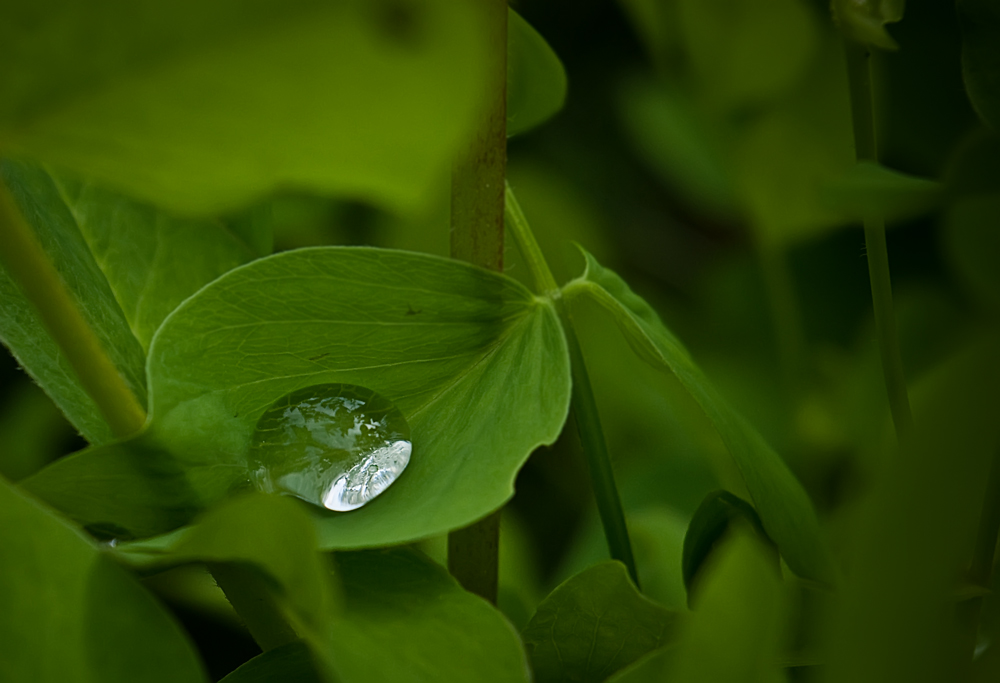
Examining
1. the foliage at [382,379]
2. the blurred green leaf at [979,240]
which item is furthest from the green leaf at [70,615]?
the blurred green leaf at [979,240]

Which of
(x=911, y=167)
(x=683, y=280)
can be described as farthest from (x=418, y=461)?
(x=683, y=280)

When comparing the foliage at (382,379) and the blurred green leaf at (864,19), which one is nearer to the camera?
the foliage at (382,379)

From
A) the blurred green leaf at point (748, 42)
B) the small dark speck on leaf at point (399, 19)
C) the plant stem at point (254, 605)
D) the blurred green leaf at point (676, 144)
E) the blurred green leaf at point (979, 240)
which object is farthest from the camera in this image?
the blurred green leaf at point (676, 144)

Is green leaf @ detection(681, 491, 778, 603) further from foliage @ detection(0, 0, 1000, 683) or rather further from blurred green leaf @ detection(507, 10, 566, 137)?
blurred green leaf @ detection(507, 10, 566, 137)

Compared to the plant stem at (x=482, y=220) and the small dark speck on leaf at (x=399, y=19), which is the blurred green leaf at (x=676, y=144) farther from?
the small dark speck on leaf at (x=399, y=19)

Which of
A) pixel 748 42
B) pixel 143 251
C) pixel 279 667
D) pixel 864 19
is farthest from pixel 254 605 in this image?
pixel 748 42

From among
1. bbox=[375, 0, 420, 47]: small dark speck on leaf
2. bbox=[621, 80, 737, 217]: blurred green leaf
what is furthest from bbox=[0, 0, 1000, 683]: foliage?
bbox=[621, 80, 737, 217]: blurred green leaf

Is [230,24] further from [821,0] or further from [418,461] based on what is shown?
[821,0]
